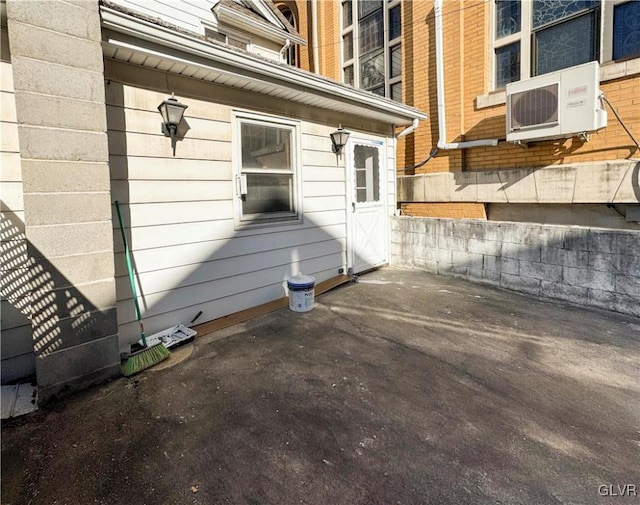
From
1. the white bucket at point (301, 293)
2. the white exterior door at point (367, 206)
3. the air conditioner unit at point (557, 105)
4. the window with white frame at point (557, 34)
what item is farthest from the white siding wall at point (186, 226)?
the window with white frame at point (557, 34)

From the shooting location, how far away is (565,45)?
4.89 metres

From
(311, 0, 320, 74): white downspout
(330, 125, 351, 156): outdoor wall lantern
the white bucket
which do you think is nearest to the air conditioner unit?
(330, 125, 351, 156): outdoor wall lantern

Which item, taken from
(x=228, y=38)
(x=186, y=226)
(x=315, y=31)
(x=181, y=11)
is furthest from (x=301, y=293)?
(x=315, y=31)

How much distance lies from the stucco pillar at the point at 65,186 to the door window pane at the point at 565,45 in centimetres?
558

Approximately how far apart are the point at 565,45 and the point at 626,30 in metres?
0.66

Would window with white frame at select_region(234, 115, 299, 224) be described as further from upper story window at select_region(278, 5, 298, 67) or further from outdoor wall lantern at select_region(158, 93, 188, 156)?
upper story window at select_region(278, 5, 298, 67)

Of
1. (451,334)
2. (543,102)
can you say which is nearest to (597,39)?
(543,102)

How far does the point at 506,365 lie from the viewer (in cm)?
299

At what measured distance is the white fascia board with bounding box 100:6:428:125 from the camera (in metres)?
2.75

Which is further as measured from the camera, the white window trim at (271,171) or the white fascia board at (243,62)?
the white window trim at (271,171)

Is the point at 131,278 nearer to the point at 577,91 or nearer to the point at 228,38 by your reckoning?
the point at 228,38

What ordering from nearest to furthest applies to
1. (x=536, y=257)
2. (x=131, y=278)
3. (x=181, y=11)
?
(x=131, y=278) → (x=536, y=257) → (x=181, y=11)

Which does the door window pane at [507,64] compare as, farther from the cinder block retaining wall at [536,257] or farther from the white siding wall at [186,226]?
the white siding wall at [186,226]

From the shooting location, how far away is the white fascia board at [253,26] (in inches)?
231
